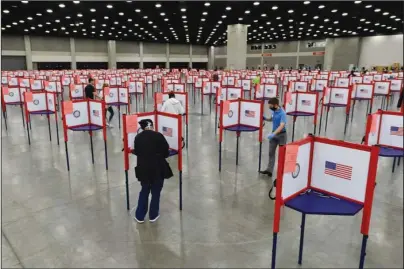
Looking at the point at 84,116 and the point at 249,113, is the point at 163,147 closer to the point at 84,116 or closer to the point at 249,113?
the point at 249,113

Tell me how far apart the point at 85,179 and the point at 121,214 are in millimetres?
2010

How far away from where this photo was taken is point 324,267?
3.85 m

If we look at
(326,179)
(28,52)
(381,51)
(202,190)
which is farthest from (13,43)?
(381,51)

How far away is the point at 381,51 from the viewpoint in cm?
4353

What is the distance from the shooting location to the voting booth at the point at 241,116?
287 inches

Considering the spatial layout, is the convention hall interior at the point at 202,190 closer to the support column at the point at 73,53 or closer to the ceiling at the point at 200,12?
the ceiling at the point at 200,12

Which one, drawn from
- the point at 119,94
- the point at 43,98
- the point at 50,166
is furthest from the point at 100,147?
the point at 119,94

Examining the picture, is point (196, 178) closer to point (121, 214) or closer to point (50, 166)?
point (121, 214)

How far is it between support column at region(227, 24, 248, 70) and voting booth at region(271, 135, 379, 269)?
95.3ft

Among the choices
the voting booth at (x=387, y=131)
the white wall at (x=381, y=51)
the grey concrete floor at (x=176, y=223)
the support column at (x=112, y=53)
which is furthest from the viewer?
the support column at (x=112, y=53)

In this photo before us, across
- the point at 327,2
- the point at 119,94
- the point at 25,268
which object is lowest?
the point at 25,268

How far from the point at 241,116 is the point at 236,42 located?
2502 centimetres

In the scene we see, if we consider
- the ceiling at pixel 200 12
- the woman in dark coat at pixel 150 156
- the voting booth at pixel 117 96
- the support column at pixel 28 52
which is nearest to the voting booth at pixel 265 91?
the voting booth at pixel 117 96

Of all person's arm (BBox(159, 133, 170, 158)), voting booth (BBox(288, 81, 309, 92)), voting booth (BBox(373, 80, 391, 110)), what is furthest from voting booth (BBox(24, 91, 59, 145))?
voting booth (BBox(373, 80, 391, 110))
